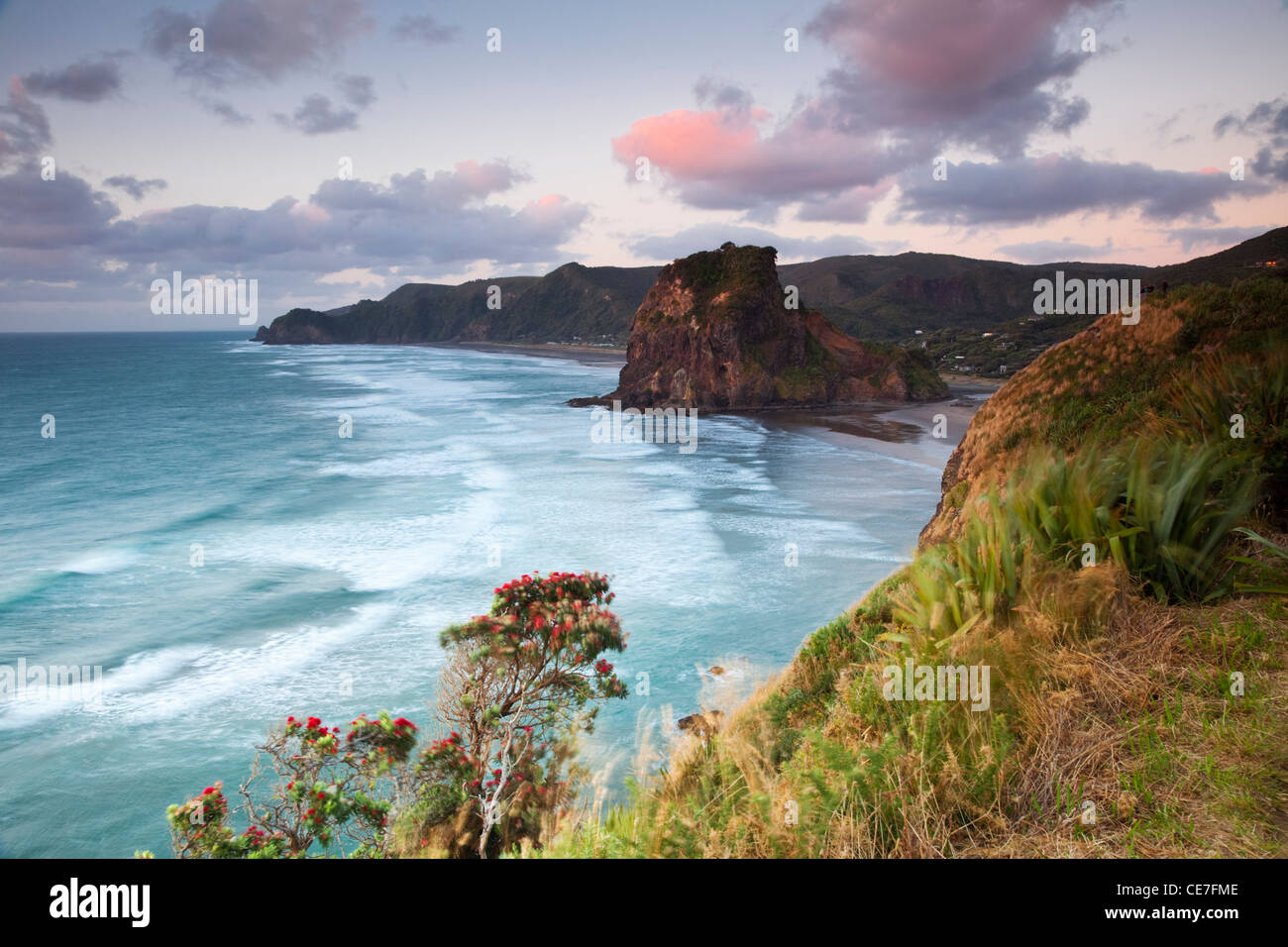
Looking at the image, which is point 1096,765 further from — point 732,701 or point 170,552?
point 170,552

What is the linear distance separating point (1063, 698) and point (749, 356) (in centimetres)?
7276

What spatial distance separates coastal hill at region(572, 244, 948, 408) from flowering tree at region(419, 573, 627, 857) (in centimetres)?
6311

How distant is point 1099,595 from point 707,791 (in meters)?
2.57

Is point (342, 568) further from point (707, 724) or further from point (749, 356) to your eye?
point (749, 356)

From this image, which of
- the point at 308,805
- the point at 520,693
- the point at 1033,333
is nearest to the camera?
the point at 308,805

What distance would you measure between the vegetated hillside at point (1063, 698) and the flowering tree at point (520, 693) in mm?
3224

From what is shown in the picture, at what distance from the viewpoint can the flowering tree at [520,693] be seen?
8.10 metres

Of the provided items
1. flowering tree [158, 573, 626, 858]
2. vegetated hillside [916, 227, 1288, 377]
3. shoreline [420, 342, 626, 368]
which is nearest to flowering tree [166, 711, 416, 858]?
flowering tree [158, 573, 626, 858]

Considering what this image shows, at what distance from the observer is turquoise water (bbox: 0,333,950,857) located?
45.0 ft

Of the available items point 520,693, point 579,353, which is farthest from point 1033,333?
point 520,693

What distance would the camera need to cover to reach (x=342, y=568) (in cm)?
2456

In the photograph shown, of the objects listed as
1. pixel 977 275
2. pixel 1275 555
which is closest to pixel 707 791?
pixel 1275 555

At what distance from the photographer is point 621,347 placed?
17575 centimetres

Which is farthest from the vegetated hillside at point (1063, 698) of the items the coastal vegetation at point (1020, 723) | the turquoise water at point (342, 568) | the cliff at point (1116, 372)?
the cliff at point (1116, 372)
